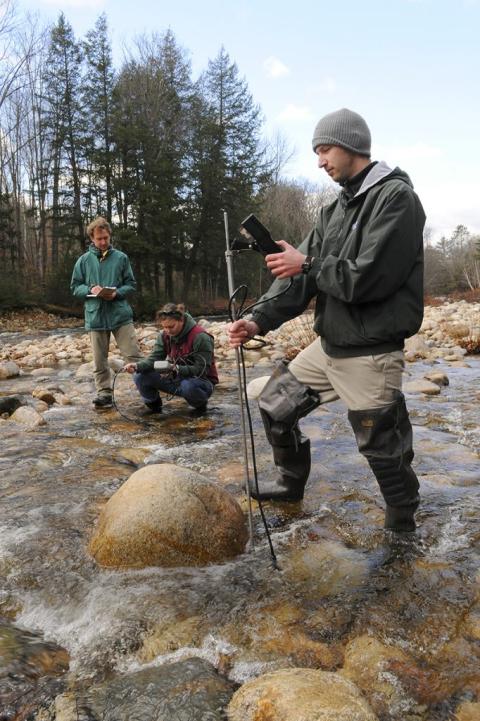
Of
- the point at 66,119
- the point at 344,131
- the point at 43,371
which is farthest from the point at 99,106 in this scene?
the point at 344,131

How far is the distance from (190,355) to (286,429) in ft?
11.0

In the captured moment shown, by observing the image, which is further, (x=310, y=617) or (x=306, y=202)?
(x=306, y=202)

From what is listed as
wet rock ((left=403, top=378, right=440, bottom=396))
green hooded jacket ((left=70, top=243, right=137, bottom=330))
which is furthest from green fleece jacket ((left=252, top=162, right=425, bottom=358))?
wet rock ((left=403, top=378, right=440, bottom=396))

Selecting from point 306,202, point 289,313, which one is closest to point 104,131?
point 306,202

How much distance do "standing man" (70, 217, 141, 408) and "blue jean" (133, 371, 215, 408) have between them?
53 centimetres

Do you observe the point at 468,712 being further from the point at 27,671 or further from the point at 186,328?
the point at 186,328

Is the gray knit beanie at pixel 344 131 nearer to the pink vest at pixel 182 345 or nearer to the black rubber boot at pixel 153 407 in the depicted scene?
the pink vest at pixel 182 345

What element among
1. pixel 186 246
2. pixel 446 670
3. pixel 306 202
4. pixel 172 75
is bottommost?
pixel 446 670

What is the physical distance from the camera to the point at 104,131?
26.9 meters

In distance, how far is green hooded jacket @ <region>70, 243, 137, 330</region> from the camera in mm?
6738

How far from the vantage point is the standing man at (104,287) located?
21.7 feet

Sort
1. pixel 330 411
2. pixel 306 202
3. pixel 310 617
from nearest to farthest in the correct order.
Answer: pixel 310 617
pixel 330 411
pixel 306 202

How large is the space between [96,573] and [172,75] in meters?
31.1

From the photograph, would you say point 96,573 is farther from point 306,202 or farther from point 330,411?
point 306,202
